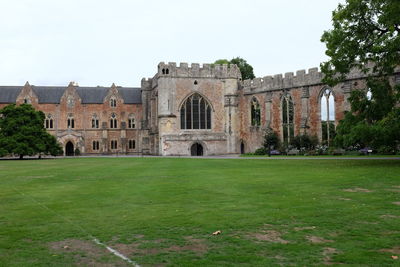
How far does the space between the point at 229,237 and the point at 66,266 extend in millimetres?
2972

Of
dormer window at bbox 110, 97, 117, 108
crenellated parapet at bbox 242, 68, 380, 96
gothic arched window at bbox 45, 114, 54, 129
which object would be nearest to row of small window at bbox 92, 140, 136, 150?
dormer window at bbox 110, 97, 117, 108

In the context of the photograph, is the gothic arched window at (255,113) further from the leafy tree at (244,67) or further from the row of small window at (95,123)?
the row of small window at (95,123)

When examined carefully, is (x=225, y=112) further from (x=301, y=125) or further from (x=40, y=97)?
(x=40, y=97)

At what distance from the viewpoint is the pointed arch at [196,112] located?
2219 inches

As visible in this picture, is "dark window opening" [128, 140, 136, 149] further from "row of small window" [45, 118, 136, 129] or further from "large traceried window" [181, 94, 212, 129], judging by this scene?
"large traceried window" [181, 94, 212, 129]

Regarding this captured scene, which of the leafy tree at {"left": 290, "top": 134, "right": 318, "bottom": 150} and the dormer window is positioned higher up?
the dormer window

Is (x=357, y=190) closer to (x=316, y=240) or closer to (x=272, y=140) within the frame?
(x=316, y=240)

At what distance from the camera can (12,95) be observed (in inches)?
2694

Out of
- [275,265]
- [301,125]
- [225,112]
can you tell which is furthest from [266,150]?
[275,265]

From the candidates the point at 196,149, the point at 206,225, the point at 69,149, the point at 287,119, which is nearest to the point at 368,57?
the point at 206,225

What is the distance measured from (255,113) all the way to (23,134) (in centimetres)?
2897

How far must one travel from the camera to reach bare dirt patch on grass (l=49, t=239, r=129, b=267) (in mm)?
6621

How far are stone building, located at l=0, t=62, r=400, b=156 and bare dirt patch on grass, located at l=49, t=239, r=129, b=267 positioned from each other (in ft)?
124

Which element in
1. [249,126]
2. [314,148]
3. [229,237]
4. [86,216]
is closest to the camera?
[229,237]
